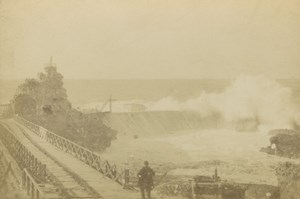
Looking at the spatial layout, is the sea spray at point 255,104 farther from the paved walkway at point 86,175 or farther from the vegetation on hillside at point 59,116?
the vegetation on hillside at point 59,116

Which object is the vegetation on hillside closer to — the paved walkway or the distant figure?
the paved walkway

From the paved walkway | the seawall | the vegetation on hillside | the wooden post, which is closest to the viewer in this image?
the paved walkway

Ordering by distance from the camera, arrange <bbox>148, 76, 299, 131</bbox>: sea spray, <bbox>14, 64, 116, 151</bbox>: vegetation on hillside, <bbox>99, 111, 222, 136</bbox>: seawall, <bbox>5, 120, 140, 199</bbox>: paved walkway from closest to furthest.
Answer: <bbox>5, 120, 140, 199</bbox>: paved walkway, <bbox>148, 76, 299, 131</bbox>: sea spray, <bbox>99, 111, 222, 136</bbox>: seawall, <bbox>14, 64, 116, 151</bbox>: vegetation on hillside

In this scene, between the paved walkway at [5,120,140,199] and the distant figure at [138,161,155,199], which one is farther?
the paved walkway at [5,120,140,199]

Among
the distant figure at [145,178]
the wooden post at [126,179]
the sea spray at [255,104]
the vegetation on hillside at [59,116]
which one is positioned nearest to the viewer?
the distant figure at [145,178]

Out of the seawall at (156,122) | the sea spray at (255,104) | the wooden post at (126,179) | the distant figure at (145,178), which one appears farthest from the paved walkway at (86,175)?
the sea spray at (255,104)

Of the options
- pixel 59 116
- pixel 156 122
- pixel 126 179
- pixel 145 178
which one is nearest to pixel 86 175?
pixel 126 179

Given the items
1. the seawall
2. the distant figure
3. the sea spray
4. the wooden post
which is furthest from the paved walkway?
the sea spray

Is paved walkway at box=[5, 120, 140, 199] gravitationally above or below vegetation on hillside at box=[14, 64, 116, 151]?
below

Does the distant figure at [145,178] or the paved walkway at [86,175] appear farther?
the paved walkway at [86,175]

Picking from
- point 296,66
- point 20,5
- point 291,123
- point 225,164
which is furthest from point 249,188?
point 20,5
